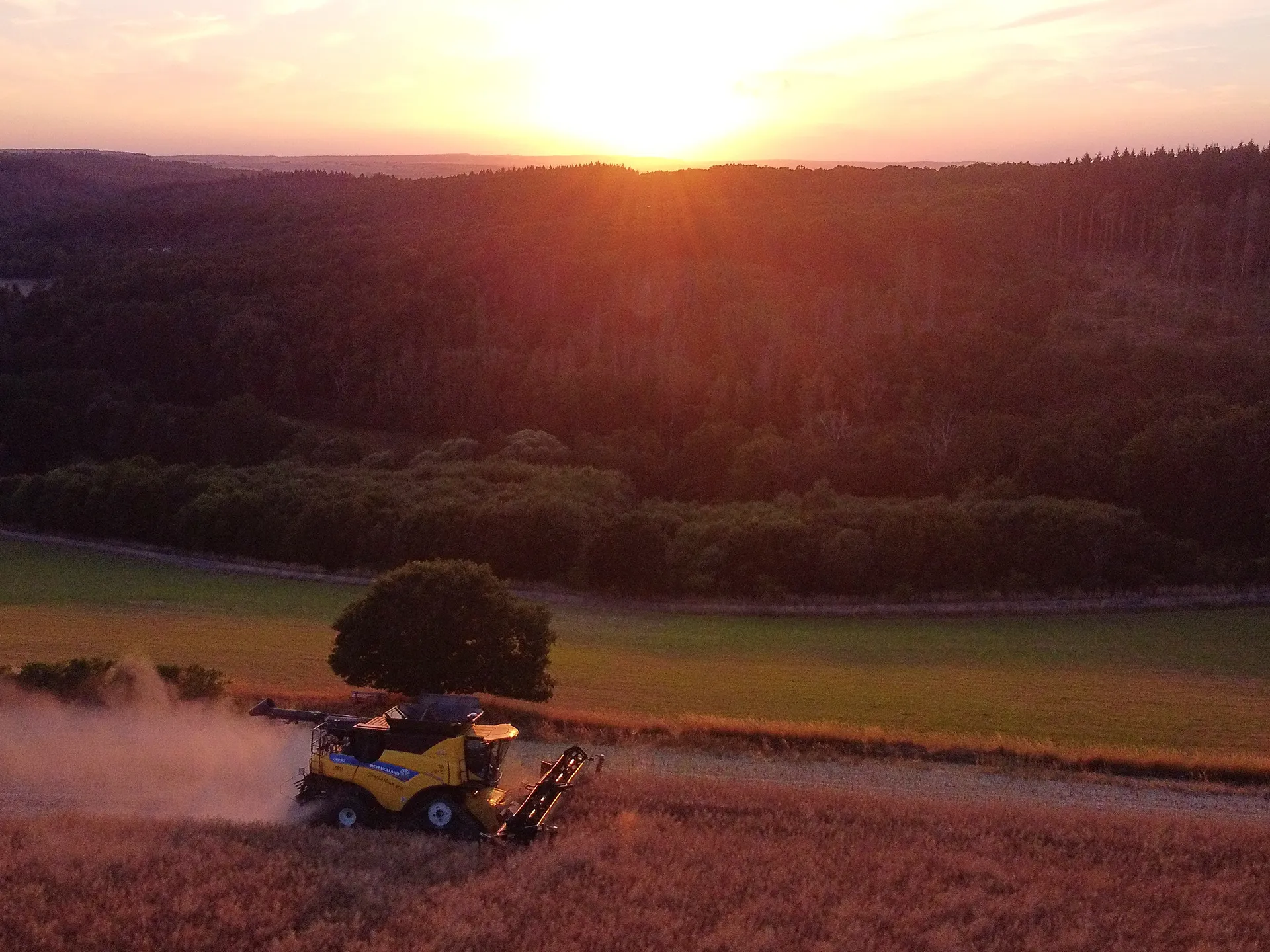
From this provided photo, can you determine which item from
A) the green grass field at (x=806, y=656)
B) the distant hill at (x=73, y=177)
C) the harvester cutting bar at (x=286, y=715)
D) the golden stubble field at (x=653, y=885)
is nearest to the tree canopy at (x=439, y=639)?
the green grass field at (x=806, y=656)

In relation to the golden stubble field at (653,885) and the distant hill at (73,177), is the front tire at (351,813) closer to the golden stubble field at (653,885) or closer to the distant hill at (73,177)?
the golden stubble field at (653,885)

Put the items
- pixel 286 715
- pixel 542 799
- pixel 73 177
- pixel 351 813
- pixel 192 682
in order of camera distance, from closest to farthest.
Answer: pixel 351 813 < pixel 542 799 < pixel 286 715 < pixel 192 682 < pixel 73 177

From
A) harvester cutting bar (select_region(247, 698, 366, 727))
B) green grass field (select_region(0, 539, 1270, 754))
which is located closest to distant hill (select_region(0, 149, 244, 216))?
green grass field (select_region(0, 539, 1270, 754))

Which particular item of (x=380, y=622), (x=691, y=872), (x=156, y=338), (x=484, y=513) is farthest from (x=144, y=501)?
(x=691, y=872)

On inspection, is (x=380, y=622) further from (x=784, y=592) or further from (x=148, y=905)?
(x=784, y=592)

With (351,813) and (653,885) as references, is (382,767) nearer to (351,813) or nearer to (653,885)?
(351,813)

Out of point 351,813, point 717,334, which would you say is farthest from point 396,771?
point 717,334
